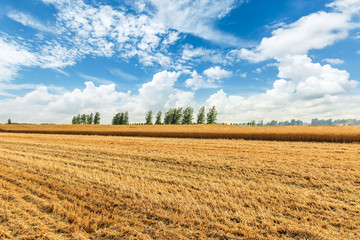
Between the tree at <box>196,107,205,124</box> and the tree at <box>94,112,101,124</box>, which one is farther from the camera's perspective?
the tree at <box>94,112,101,124</box>

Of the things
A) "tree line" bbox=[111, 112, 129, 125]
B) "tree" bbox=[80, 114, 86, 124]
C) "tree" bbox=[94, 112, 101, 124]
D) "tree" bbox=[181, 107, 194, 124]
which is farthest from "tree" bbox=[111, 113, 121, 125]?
"tree" bbox=[181, 107, 194, 124]

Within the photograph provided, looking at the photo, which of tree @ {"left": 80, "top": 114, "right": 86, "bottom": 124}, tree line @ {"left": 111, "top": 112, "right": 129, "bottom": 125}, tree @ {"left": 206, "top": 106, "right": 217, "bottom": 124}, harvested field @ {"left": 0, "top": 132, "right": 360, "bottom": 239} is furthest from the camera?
tree @ {"left": 80, "top": 114, "right": 86, "bottom": 124}

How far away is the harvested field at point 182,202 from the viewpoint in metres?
4.11

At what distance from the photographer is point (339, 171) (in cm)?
819

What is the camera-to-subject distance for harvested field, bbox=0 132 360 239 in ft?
13.5

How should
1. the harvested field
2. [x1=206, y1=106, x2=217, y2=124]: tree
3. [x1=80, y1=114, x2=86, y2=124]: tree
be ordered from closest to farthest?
the harvested field
[x1=206, y1=106, x2=217, y2=124]: tree
[x1=80, y1=114, x2=86, y2=124]: tree

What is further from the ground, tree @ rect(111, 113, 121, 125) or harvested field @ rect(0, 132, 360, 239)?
tree @ rect(111, 113, 121, 125)

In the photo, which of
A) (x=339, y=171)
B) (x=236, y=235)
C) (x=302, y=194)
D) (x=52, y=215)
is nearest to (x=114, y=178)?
(x=52, y=215)

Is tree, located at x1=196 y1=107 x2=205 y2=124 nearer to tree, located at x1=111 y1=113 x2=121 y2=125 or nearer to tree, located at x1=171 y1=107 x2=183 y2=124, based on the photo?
tree, located at x1=171 y1=107 x2=183 y2=124

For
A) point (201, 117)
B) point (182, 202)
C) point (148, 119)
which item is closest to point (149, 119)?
point (148, 119)

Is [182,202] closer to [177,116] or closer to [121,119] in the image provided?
[177,116]

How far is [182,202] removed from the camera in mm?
5375

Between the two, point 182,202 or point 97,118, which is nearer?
point 182,202

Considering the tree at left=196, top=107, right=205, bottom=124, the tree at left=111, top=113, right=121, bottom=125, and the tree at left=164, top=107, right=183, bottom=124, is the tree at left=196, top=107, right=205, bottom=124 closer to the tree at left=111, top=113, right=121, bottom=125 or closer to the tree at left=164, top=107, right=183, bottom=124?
the tree at left=164, top=107, right=183, bottom=124
